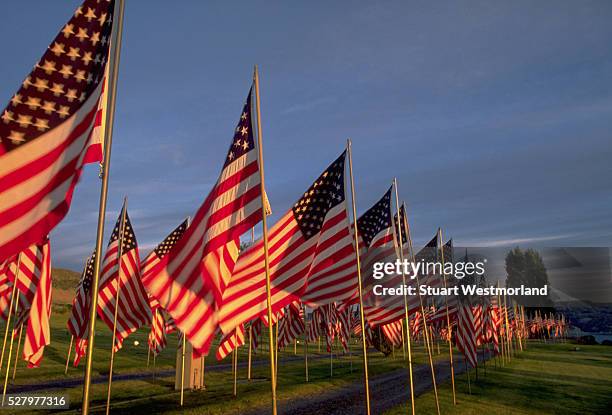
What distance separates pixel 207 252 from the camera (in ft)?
28.6

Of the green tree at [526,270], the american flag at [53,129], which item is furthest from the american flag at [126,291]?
the green tree at [526,270]

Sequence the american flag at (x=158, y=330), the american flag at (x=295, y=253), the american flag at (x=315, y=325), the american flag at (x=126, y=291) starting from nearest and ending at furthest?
the american flag at (x=295, y=253) < the american flag at (x=126, y=291) < the american flag at (x=158, y=330) < the american flag at (x=315, y=325)

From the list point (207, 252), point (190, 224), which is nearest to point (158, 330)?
point (190, 224)

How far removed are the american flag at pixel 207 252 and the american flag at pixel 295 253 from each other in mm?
587

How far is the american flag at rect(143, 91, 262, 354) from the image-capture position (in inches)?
347

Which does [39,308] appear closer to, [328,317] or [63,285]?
[328,317]

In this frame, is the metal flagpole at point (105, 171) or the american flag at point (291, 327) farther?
the american flag at point (291, 327)

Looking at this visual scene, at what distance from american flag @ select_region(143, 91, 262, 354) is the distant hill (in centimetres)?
9414

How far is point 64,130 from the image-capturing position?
642 cm

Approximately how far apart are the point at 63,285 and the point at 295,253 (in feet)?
412

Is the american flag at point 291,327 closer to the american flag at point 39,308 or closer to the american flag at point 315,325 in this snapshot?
the american flag at point 315,325

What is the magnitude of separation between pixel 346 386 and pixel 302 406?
7.44m

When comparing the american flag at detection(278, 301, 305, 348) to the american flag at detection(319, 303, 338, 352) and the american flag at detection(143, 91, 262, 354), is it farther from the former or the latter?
the american flag at detection(143, 91, 262, 354)

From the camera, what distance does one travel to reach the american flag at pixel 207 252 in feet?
28.9
